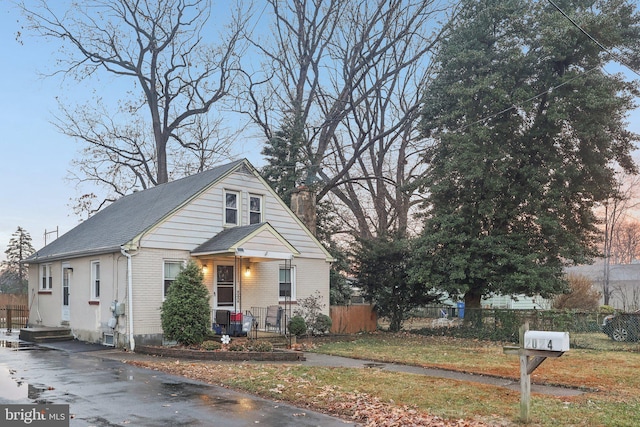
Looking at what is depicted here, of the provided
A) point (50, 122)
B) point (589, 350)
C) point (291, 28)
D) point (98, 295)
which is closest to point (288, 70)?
point (291, 28)

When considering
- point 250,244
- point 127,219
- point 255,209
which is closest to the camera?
point 250,244

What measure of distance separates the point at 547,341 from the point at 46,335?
1769cm

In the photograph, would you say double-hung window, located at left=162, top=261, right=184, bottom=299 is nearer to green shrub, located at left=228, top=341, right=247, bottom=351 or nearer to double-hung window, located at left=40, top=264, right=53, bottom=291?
green shrub, located at left=228, top=341, right=247, bottom=351

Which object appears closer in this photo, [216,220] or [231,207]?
[216,220]

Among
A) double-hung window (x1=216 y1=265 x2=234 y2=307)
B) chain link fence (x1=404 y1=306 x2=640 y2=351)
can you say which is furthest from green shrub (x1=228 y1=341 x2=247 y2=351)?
chain link fence (x1=404 y1=306 x2=640 y2=351)

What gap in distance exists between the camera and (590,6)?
2275cm

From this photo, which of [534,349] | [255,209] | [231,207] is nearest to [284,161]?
[255,209]

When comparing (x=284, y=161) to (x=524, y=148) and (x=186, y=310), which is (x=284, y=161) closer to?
(x=524, y=148)

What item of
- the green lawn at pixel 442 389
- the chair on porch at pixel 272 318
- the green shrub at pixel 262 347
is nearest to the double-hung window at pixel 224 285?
the chair on porch at pixel 272 318

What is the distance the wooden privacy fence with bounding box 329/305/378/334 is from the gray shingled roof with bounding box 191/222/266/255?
6.92 m

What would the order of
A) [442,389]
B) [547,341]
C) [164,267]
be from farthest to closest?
[164,267]
[442,389]
[547,341]

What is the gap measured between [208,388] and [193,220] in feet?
31.1

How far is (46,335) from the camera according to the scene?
64.2ft

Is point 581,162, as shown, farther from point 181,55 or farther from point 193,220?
point 181,55
